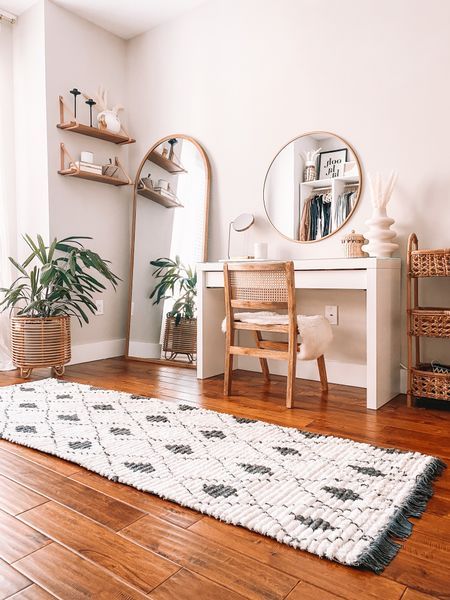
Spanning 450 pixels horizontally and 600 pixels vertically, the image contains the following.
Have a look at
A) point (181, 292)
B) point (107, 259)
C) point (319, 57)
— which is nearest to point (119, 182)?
point (107, 259)

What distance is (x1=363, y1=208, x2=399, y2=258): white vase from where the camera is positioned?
101 inches

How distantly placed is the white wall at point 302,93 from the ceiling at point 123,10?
0.09m

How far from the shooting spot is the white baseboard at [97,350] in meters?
3.57

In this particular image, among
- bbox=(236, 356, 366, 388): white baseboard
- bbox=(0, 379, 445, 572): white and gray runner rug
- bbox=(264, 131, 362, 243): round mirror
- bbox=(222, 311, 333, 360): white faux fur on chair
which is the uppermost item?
bbox=(264, 131, 362, 243): round mirror

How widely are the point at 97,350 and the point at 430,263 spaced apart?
Result: 247 centimetres

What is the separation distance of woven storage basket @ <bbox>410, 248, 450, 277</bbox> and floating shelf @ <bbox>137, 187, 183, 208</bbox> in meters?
1.75

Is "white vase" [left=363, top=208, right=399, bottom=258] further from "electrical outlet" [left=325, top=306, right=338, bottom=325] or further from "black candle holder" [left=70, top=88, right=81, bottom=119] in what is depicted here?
"black candle holder" [left=70, top=88, right=81, bottom=119]

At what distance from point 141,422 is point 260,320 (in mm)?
810

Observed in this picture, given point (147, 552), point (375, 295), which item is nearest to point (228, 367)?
point (375, 295)

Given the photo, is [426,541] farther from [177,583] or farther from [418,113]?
[418,113]

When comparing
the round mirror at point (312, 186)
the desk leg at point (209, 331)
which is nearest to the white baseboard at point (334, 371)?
the desk leg at point (209, 331)

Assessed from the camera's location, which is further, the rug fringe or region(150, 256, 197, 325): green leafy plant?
region(150, 256, 197, 325): green leafy plant

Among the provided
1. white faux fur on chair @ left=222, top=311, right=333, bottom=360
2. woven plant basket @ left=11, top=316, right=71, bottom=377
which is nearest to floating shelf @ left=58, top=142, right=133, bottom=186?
woven plant basket @ left=11, top=316, right=71, bottom=377

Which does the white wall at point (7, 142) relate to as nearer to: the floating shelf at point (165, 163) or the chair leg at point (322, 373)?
the floating shelf at point (165, 163)
